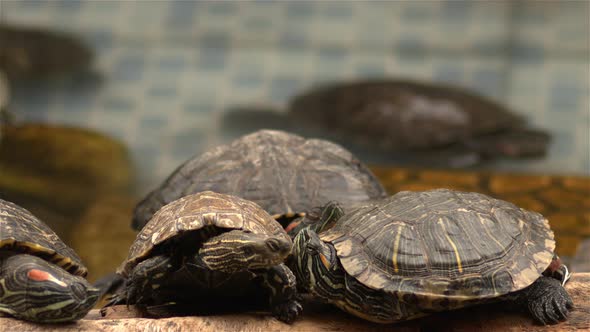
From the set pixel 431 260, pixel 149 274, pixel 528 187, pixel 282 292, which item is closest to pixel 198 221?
pixel 149 274

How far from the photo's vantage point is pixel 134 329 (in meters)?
1.98

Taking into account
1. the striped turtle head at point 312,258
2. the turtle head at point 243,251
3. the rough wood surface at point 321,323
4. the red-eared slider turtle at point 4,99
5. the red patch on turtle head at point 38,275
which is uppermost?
the red-eared slider turtle at point 4,99

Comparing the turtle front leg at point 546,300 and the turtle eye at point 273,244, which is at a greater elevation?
the turtle eye at point 273,244

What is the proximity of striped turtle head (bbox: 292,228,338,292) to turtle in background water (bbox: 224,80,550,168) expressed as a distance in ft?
10.3

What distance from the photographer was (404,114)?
5.41 metres

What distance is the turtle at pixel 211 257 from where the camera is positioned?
1.88 m

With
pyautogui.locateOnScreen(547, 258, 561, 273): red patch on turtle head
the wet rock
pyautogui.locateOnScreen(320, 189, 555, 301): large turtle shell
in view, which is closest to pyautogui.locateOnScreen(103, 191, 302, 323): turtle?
pyautogui.locateOnScreen(320, 189, 555, 301): large turtle shell

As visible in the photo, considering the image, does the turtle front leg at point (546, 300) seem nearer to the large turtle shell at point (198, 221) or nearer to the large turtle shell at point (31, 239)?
the large turtle shell at point (198, 221)

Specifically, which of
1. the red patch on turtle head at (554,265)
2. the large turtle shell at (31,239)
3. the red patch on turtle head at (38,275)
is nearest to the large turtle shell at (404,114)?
the red patch on turtle head at (554,265)

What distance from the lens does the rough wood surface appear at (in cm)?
198

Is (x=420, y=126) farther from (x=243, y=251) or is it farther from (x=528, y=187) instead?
(x=243, y=251)

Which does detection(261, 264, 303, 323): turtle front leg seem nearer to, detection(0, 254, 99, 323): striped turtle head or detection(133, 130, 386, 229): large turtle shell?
detection(0, 254, 99, 323): striped turtle head

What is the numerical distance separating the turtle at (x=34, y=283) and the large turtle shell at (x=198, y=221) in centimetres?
20

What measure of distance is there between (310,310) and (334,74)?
173 inches
